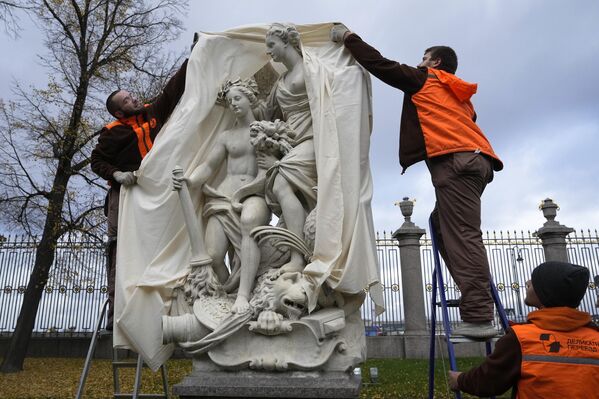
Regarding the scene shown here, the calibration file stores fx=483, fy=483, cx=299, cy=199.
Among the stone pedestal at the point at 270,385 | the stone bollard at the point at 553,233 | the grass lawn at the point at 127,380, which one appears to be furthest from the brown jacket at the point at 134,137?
the stone bollard at the point at 553,233

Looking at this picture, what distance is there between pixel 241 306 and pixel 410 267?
29.2ft

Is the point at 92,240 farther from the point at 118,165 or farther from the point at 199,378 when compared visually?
the point at 199,378

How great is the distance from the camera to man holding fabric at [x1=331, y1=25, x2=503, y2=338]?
290 cm

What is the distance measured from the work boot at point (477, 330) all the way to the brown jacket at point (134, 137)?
2852 mm

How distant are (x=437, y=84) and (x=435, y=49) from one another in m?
0.48

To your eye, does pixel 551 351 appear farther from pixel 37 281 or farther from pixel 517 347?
pixel 37 281

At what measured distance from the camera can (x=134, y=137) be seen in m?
4.12

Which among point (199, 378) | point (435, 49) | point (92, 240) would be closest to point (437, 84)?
point (435, 49)

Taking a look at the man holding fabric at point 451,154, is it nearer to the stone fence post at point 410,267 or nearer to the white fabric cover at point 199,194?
the white fabric cover at point 199,194

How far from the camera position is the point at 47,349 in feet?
40.0

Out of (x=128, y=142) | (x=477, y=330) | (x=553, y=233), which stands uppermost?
(x=553, y=233)

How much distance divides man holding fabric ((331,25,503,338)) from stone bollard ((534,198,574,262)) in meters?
9.21

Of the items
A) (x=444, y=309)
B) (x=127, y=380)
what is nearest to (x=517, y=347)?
(x=444, y=309)

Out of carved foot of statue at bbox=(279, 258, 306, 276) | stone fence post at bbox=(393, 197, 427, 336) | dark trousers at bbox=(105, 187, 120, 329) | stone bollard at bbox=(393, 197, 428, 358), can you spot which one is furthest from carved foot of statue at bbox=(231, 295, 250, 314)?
stone fence post at bbox=(393, 197, 427, 336)
